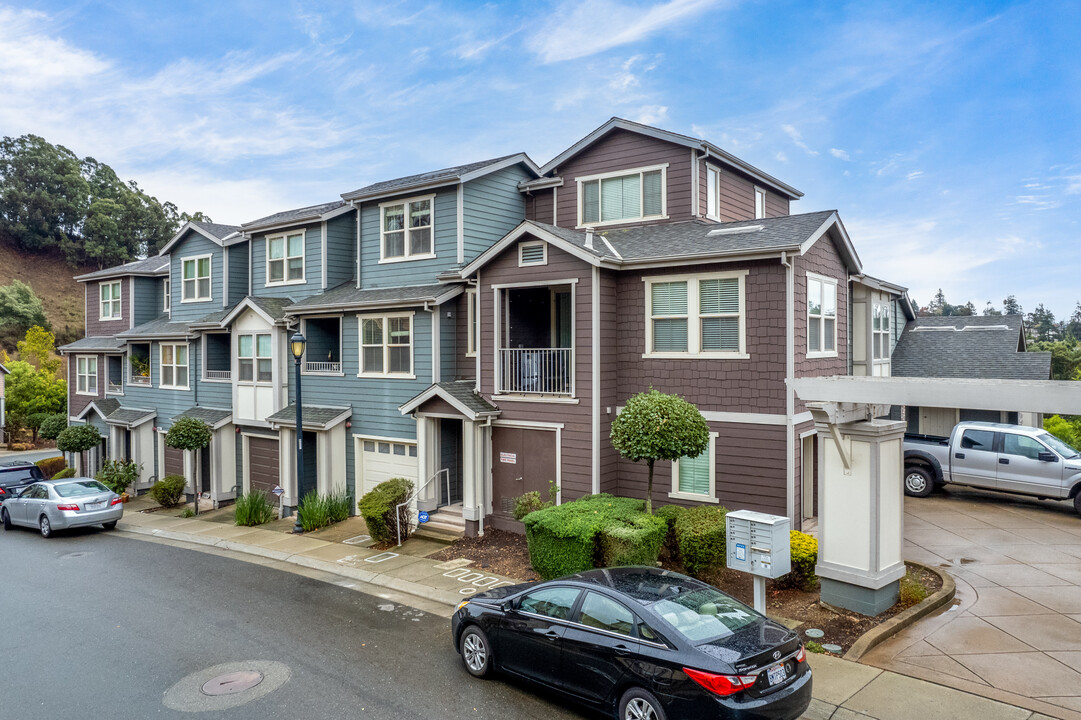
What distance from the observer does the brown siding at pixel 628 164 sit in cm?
1597

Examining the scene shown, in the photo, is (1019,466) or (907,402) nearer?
(907,402)

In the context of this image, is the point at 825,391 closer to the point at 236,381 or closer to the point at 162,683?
the point at 162,683

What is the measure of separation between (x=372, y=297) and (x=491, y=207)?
13.2 ft

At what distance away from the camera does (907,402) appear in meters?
7.78

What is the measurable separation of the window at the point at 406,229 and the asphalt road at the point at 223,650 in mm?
8793

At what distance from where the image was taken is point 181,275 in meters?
25.2

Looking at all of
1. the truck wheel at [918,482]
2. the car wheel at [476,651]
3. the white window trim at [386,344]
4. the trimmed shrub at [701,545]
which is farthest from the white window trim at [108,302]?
the truck wheel at [918,482]

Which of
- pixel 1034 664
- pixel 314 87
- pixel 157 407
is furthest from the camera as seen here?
pixel 314 87

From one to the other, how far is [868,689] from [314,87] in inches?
1234

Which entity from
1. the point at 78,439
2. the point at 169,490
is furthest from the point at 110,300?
the point at 169,490

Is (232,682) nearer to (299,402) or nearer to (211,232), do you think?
(299,402)

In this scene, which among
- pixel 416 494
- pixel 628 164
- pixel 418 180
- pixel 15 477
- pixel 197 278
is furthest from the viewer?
pixel 197 278

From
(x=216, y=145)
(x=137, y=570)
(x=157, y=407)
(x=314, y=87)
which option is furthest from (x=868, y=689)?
(x=216, y=145)

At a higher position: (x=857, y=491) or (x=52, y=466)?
(x=857, y=491)
